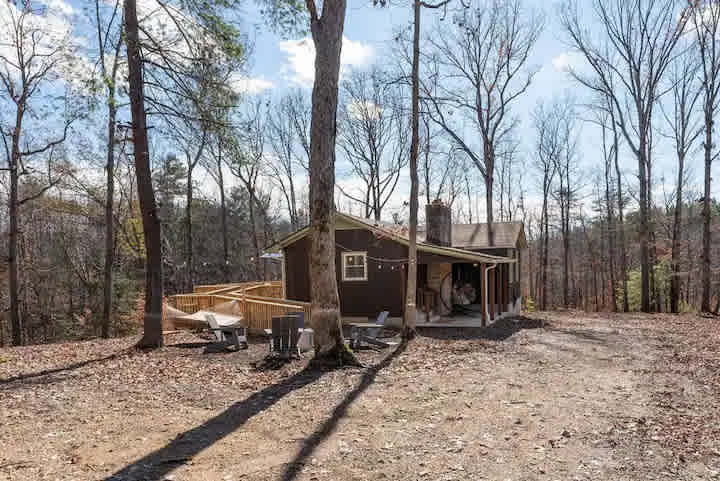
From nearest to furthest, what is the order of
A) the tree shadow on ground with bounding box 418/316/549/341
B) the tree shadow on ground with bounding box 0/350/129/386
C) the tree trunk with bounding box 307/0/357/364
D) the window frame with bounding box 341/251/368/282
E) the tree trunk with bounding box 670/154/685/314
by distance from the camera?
the tree shadow on ground with bounding box 0/350/129/386
the tree trunk with bounding box 307/0/357/364
the tree shadow on ground with bounding box 418/316/549/341
the window frame with bounding box 341/251/368/282
the tree trunk with bounding box 670/154/685/314

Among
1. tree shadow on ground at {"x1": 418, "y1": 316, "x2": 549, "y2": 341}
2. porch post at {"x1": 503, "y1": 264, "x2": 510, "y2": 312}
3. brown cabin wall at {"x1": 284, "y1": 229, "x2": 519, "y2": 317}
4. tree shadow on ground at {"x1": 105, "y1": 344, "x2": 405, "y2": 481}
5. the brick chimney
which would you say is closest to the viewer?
tree shadow on ground at {"x1": 105, "y1": 344, "x2": 405, "y2": 481}

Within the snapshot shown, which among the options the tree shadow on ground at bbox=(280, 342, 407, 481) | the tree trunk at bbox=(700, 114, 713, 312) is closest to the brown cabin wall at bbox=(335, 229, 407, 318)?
the tree shadow on ground at bbox=(280, 342, 407, 481)

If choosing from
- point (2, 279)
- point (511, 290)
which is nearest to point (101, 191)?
point (2, 279)

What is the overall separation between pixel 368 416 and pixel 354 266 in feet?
33.8

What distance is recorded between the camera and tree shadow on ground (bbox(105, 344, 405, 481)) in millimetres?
3990

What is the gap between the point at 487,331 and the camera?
13.6 m

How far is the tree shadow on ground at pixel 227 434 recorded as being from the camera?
157 inches

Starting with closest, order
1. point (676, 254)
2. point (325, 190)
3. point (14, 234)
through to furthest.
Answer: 1. point (325, 190)
2. point (14, 234)
3. point (676, 254)

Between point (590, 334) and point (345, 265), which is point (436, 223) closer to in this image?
point (345, 265)

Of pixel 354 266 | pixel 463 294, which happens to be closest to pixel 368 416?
pixel 354 266

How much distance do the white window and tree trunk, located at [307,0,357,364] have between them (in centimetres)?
729

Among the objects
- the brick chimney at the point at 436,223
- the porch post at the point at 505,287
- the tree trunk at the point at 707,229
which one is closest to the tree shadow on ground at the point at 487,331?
the porch post at the point at 505,287

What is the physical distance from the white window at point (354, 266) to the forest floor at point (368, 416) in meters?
5.99

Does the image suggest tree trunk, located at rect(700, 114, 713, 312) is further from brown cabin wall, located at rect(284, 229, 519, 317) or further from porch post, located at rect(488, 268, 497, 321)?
brown cabin wall, located at rect(284, 229, 519, 317)
